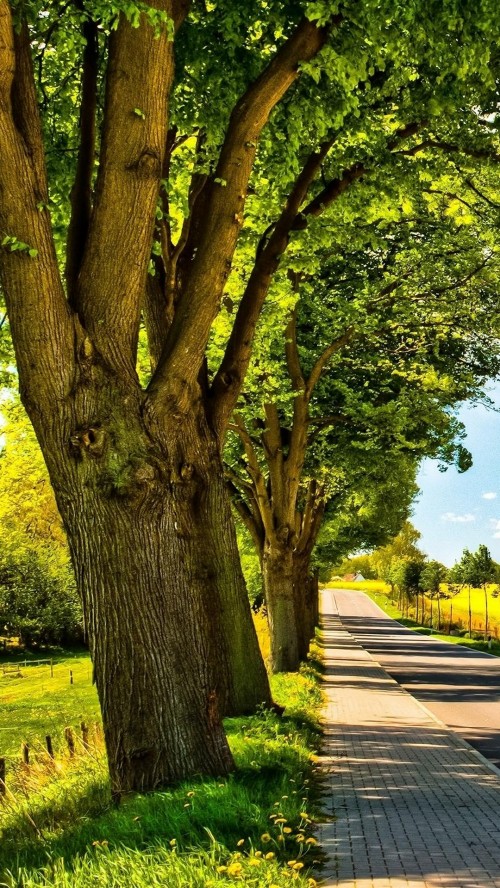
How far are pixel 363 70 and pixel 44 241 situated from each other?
12.0 feet

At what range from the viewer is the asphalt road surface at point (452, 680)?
50.9 feet

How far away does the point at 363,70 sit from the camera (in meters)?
8.66

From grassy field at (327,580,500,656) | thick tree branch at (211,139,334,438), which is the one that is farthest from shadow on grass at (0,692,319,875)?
grassy field at (327,580,500,656)

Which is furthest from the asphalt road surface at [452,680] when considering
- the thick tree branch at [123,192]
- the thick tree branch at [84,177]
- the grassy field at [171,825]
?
the thick tree branch at [84,177]

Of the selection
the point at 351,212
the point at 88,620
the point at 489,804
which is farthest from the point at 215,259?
the point at 489,804

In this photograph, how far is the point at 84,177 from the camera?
25.7 feet

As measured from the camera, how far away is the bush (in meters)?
46.6

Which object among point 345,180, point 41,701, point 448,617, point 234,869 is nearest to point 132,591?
point 234,869

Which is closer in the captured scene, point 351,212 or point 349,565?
point 351,212

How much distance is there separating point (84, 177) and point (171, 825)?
5011mm

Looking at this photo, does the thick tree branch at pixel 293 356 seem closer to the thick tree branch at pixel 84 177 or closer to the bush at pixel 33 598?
the thick tree branch at pixel 84 177

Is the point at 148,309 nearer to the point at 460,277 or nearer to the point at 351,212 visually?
the point at 351,212

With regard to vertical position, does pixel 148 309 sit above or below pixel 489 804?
above

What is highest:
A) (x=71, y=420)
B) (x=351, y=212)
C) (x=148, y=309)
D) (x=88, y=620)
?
(x=351, y=212)
